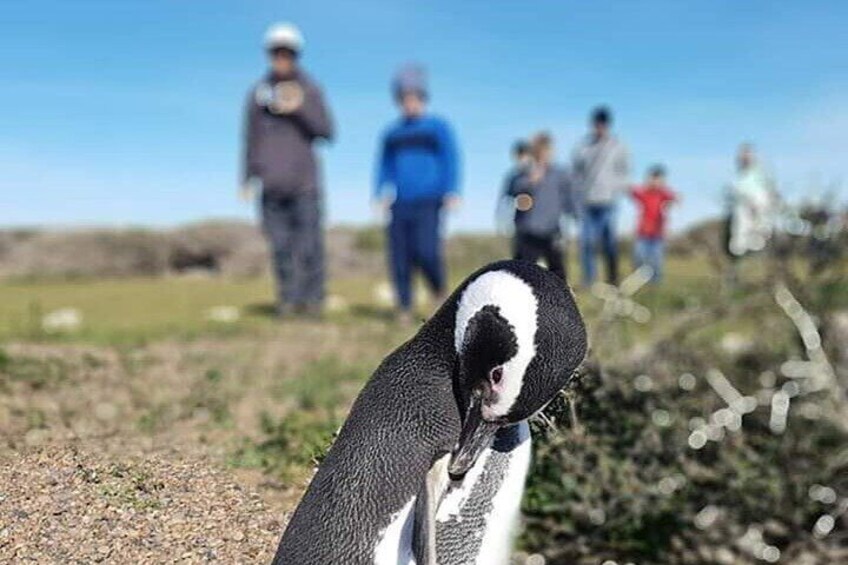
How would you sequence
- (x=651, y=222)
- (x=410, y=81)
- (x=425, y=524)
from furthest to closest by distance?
(x=651, y=222) < (x=410, y=81) < (x=425, y=524)

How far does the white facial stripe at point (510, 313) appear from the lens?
1757mm

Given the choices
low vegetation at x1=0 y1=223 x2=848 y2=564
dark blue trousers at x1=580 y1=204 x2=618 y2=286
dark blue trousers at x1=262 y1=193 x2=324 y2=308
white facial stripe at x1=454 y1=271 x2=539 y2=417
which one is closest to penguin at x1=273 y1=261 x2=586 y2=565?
white facial stripe at x1=454 y1=271 x2=539 y2=417

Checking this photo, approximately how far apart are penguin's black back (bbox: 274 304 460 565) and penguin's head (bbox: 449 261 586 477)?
47 mm

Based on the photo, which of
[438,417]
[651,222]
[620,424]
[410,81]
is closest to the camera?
[438,417]

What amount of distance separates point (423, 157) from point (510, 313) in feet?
23.1

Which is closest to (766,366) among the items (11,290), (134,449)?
(134,449)

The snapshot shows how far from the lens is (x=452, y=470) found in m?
1.82

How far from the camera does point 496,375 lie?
1774mm

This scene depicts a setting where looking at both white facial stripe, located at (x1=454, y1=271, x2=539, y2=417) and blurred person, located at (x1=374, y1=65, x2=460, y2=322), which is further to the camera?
blurred person, located at (x1=374, y1=65, x2=460, y2=322)

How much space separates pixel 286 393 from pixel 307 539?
337cm

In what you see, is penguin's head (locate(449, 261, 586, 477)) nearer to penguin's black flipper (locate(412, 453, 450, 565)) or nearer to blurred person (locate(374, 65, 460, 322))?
penguin's black flipper (locate(412, 453, 450, 565))

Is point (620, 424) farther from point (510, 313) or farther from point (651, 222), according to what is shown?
point (651, 222)

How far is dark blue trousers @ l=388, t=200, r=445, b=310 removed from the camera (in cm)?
890

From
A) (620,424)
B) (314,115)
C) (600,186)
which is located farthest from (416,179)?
(620,424)
